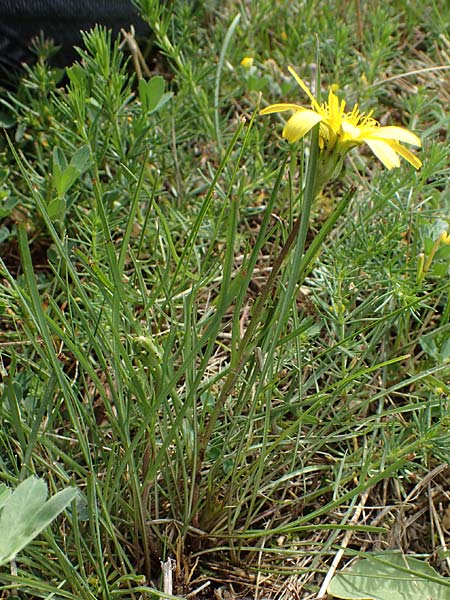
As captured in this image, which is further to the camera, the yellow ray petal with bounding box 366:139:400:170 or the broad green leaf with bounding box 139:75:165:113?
the broad green leaf with bounding box 139:75:165:113

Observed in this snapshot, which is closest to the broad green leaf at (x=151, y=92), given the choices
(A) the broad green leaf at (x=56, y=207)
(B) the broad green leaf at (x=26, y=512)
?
(A) the broad green leaf at (x=56, y=207)

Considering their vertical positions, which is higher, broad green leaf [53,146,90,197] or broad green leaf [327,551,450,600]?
broad green leaf [53,146,90,197]

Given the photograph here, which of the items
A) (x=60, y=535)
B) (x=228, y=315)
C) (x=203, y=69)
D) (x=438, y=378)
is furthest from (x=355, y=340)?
(x=203, y=69)

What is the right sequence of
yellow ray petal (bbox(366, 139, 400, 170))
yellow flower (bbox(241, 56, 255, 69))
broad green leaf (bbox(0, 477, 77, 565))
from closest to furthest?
broad green leaf (bbox(0, 477, 77, 565)) → yellow ray petal (bbox(366, 139, 400, 170)) → yellow flower (bbox(241, 56, 255, 69))

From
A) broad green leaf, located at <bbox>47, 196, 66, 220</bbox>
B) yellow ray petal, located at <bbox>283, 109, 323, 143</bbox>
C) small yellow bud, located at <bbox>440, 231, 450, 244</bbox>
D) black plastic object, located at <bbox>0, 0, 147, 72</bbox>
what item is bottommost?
small yellow bud, located at <bbox>440, 231, 450, 244</bbox>

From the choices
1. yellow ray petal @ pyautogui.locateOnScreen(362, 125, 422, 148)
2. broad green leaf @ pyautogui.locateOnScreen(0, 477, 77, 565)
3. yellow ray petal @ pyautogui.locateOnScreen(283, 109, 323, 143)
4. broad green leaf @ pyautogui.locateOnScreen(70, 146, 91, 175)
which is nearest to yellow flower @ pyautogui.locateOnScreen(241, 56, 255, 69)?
broad green leaf @ pyautogui.locateOnScreen(70, 146, 91, 175)

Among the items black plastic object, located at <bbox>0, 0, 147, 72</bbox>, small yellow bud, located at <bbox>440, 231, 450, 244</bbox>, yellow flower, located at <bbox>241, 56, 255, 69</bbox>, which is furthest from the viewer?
yellow flower, located at <bbox>241, 56, 255, 69</bbox>

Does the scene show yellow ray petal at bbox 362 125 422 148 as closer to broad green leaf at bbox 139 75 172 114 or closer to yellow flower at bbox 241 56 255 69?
broad green leaf at bbox 139 75 172 114

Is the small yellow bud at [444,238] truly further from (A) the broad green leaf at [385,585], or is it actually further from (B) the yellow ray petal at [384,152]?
(A) the broad green leaf at [385,585]
